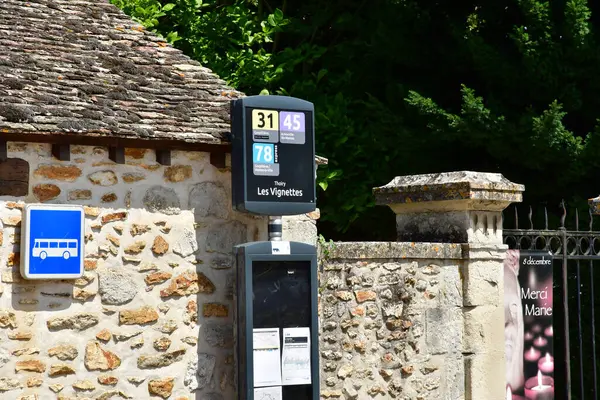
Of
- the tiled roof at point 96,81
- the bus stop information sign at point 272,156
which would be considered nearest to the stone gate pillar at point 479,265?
the bus stop information sign at point 272,156

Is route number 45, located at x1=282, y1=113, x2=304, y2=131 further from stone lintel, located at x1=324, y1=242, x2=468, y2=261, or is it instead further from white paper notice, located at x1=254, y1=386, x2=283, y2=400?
white paper notice, located at x1=254, y1=386, x2=283, y2=400

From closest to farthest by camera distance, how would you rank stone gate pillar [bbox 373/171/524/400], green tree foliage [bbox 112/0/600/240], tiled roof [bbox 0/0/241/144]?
tiled roof [bbox 0/0/241/144] < stone gate pillar [bbox 373/171/524/400] < green tree foliage [bbox 112/0/600/240]

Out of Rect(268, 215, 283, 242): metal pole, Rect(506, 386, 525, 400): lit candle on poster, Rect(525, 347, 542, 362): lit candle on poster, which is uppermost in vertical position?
Rect(268, 215, 283, 242): metal pole

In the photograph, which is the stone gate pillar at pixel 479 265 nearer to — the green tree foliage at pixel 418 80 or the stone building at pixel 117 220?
the stone building at pixel 117 220

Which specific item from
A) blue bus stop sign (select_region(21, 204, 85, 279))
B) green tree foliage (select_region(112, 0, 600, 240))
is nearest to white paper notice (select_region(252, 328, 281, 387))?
blue bus stop sign (select_region(21, 204, 85, 279))

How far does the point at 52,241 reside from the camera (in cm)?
615

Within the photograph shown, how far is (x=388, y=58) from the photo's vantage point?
12219mm

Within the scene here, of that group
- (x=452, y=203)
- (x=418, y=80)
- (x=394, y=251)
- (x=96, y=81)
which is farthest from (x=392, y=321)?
(x=418, y=80)

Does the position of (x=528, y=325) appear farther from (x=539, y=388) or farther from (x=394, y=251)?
(x=394, y=251)

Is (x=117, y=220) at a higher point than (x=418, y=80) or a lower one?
lower

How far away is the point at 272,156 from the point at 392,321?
1.72 meters

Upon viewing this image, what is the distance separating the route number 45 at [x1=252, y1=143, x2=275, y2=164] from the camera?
6.61 m

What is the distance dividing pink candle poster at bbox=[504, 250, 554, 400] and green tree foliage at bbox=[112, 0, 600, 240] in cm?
293

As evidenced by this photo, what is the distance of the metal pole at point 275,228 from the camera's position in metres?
6.76
